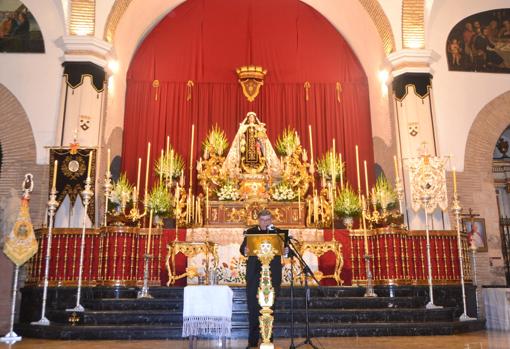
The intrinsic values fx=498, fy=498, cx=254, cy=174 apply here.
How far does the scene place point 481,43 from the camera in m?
12.3

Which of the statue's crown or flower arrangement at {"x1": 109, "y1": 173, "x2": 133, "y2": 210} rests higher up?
the statue's crown

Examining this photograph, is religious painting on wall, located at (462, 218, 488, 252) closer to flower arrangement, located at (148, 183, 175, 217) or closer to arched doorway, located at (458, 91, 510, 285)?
arched doorway, located at (458, 91, 510, 285)

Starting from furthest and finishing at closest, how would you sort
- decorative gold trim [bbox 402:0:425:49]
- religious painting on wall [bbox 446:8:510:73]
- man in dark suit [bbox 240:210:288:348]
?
religious painting on wall [bbox 446:8:510:73], decorative gold trim [bbox 402:0:425:49], man in dark suit [bbox 240:210:288:348]

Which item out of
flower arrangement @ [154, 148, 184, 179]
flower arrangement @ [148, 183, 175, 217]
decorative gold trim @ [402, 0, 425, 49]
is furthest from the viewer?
decorative gold trim @ [402, 0, 425, 49]

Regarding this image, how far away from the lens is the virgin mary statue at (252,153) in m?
11.7

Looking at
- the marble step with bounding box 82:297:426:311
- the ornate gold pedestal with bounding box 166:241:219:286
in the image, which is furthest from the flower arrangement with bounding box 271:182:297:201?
the marble step with bounding box 82:297:426:311

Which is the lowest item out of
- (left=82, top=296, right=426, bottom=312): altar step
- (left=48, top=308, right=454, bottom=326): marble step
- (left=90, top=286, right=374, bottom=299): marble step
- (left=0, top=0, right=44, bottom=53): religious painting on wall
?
(left=48, top=308, right=454, bottom=326): marble step

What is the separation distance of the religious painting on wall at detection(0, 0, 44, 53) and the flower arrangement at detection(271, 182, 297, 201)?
6126 mm

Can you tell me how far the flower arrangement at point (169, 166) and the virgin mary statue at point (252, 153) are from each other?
1.12m

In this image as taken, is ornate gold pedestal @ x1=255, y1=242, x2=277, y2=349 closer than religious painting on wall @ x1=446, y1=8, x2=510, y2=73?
Yes

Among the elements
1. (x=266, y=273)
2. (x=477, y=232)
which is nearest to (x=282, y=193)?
(x=477, y=232)

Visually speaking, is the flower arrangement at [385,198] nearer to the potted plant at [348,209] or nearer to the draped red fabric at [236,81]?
the potted plant at [348,209]

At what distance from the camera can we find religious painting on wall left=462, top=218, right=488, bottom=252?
11.0 m

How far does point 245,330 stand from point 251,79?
7247mm
